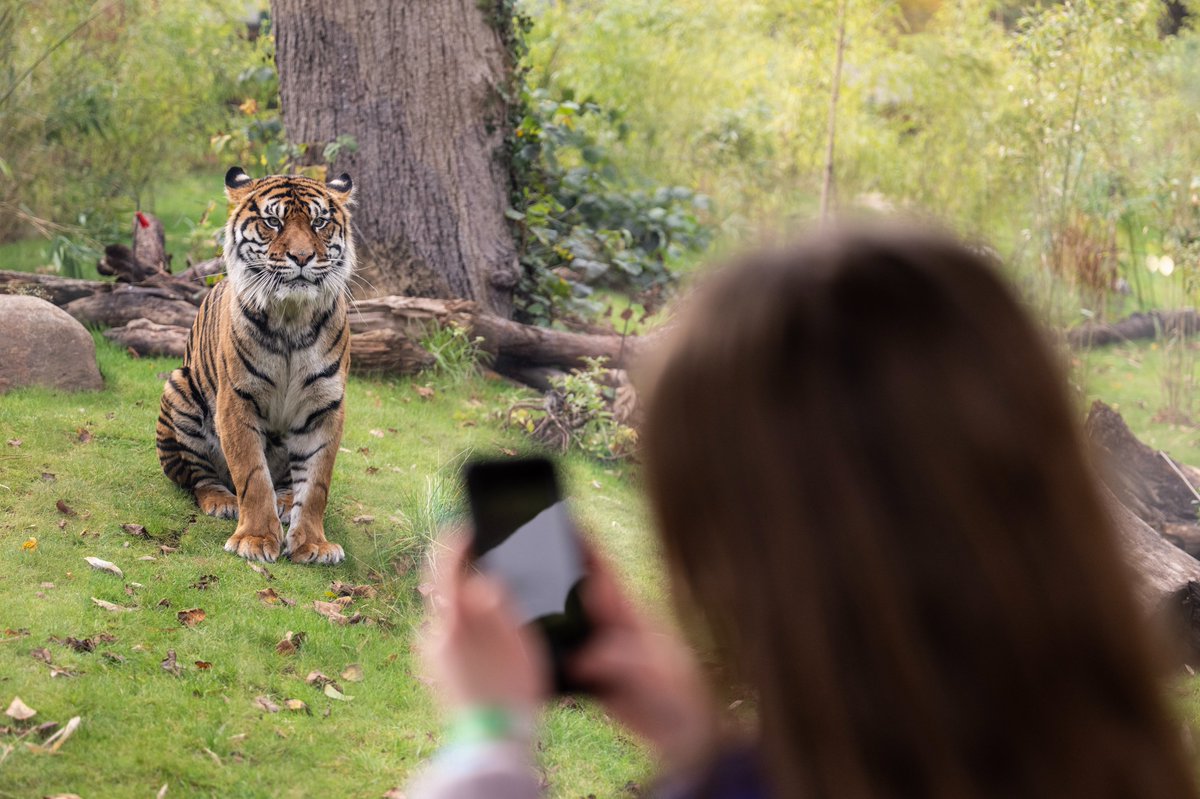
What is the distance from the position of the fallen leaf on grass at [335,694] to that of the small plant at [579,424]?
2.96 meters

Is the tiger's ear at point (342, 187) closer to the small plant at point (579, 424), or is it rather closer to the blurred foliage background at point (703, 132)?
the small plant at point (579, 424)

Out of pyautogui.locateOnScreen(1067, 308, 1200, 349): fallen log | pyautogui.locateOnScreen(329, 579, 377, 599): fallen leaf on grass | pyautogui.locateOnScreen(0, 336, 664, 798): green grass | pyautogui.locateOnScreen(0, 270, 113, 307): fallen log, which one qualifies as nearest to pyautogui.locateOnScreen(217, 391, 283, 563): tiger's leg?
pyautogui.locateOnScreen(0, 336, 664, 798): green grass

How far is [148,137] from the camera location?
430 inches

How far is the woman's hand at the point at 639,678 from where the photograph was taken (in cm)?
145

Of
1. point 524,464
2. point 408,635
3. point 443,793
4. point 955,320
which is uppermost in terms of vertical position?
point 955,320

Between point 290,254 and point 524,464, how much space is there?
3359 millimetres

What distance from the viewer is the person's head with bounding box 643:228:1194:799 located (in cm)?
106

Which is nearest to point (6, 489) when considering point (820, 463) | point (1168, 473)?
point (820, 463)

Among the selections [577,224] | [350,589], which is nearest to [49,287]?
[350,589]

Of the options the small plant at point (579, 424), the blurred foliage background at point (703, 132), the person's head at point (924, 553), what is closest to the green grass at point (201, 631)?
the small plant at point (579, 424)

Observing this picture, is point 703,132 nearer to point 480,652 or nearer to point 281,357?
point 281,357

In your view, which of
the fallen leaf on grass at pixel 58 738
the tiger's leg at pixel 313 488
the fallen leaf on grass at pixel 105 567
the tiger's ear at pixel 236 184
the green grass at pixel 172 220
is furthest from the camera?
the green grass at pixel 172 220

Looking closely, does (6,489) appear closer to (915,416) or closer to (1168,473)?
(915,416)

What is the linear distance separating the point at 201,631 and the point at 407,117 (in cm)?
431
